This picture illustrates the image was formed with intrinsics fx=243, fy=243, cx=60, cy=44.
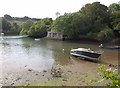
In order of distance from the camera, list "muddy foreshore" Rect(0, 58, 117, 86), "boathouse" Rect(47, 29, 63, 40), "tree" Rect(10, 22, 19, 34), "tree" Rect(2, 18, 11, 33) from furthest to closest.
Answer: "tree" Rect(10, 22, 19, 34) → "tree" Rect(2, 18, 11, 33) → "boathouse" Rect(47, 29, 63, 40) → "muddy foreshore" Rect(0, 58, 117, 86)

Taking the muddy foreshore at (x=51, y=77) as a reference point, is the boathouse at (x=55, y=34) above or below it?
above

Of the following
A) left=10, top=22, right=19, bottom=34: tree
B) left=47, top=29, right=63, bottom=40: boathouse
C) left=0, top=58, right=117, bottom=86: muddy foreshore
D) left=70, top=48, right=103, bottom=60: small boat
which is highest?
left=10, top=22, right=19, bottom=34: tree

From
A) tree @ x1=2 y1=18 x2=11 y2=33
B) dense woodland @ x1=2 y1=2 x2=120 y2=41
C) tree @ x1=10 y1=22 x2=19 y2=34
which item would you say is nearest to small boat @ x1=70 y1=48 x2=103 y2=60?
dense woodland @ x1=2 y1=2 x2=120 y2=41

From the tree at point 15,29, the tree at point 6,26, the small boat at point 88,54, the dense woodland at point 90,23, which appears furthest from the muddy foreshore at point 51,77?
the tree at point 15,29

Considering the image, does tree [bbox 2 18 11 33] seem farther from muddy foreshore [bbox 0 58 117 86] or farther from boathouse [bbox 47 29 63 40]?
muddy foreshore [bbox 0 58 117 86]

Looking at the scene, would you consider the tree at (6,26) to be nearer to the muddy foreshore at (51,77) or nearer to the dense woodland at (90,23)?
the dense woodland at (90,23)

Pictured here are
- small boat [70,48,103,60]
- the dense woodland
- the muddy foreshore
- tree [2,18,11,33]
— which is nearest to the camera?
the muddy foreshore

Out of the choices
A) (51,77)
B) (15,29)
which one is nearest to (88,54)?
(51,77)

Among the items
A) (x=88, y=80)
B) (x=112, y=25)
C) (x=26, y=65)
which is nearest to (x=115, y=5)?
(x=112, y=25)

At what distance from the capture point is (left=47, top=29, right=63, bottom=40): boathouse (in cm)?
6044

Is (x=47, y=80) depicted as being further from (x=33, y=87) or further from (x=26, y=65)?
(x=26, y=65)

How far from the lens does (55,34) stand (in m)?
62.4

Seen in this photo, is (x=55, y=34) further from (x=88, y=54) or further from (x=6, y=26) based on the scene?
(x=88, y=54)

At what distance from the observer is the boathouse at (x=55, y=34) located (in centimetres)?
6044
